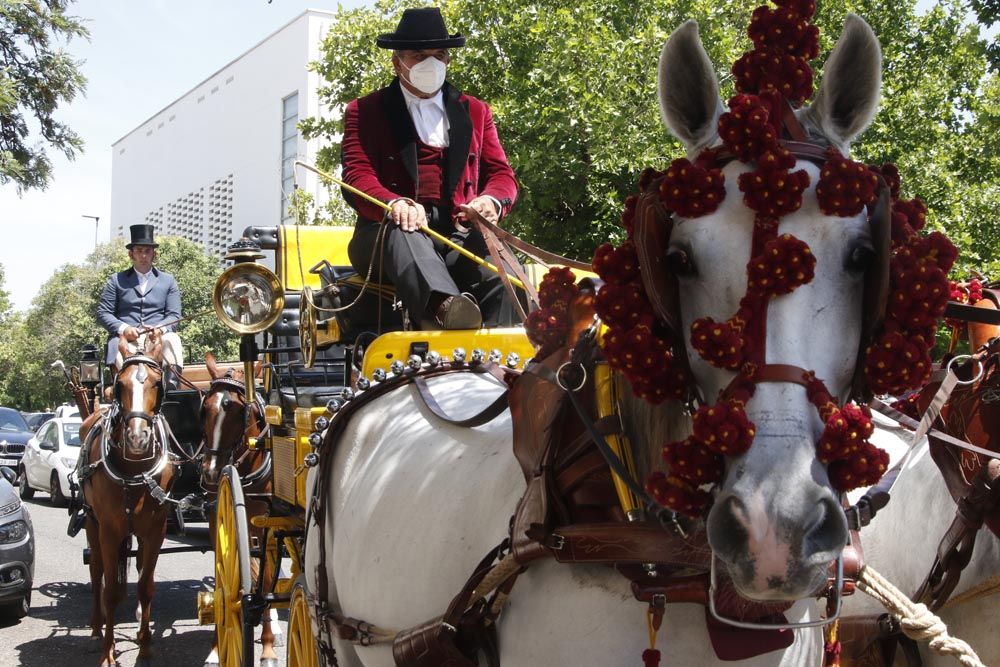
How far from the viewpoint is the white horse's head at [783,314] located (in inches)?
73.7

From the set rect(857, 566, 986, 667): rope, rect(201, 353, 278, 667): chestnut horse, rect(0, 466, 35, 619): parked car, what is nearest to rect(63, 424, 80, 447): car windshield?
rect(0, 466, 35, 619): parked car

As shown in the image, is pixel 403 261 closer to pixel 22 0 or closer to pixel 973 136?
pixel 973 136

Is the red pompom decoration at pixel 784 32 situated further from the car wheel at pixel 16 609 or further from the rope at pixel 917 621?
the car wheel at pixel 16 609

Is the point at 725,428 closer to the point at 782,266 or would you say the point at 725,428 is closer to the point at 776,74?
the point at 782,266

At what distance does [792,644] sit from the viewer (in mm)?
2367

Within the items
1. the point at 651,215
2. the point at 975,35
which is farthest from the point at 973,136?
the point at 651,215

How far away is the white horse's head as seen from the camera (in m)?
1.87

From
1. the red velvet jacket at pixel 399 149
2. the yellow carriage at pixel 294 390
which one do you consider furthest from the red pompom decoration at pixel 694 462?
the red velvet jacket at pixel 399 149

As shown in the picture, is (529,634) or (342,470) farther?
(342,470)

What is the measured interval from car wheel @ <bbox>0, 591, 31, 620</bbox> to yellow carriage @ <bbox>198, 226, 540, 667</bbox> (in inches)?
163

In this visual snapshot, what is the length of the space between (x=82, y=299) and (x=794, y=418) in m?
46.4

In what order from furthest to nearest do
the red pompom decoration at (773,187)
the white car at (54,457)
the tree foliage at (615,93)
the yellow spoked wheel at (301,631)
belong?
the white car at (54,457), the tree foliage at (615,93), the yellow spoked wheel at (301,631), the red pompom decoration at (773,187)

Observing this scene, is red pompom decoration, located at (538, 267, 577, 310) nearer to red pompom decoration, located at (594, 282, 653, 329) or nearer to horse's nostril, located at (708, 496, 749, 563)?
red pompom decoration, located at (594, 282, 653, 329)

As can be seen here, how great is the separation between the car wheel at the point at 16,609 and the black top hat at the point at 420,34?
6867 mm
